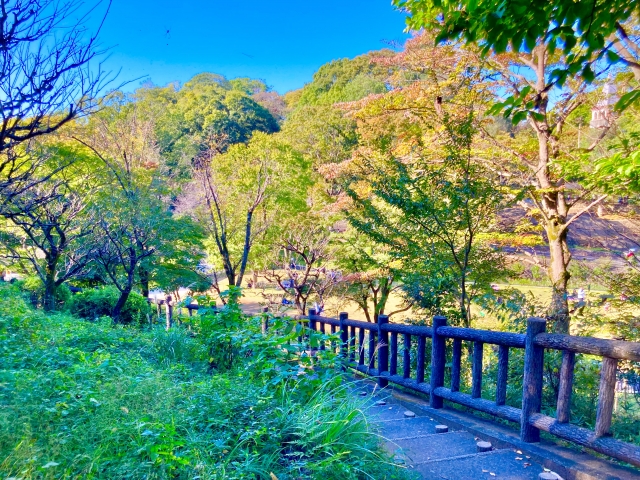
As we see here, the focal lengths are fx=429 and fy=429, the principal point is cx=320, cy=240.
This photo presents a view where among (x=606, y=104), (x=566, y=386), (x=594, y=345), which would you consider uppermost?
(x=606, y=104)

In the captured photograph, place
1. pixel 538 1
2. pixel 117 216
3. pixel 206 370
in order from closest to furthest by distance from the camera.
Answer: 1. pixel 538 1
2. pixel 206 370
3. pixel 117 216

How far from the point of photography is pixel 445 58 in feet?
30.5

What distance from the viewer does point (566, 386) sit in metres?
2.75

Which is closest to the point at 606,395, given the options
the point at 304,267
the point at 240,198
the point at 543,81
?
the point at 543,81

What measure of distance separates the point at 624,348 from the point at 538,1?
2108 millimetres

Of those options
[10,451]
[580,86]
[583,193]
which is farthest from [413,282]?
[580,86]

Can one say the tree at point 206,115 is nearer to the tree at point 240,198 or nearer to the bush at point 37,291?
the tree at point 240,198

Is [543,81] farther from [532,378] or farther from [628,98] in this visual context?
[532,378]

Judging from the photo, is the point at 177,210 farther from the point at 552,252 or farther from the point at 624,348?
the point at 624,348

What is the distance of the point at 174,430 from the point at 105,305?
35.1 ft

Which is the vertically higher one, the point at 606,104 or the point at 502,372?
the point at 606,104

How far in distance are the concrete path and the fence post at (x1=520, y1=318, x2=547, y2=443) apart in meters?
0.19

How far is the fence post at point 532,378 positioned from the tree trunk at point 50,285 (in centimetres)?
922

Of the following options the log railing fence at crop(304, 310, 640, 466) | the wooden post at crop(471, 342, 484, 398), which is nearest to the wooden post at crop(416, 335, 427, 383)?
the log railing fence at crop(304, 310, 640, 466)
